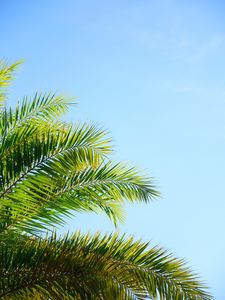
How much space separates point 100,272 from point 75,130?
2.17 meters

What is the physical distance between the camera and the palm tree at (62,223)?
5.61 m

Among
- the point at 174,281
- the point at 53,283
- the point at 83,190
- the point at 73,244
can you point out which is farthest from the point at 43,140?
the point at 174,281

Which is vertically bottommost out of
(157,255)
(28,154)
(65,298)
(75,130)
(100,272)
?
(65,298)

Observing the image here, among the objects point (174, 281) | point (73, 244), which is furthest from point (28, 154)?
point (174, 281)

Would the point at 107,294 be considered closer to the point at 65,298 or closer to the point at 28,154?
the point at 65,298

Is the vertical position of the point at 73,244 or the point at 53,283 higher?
the point at 73,244

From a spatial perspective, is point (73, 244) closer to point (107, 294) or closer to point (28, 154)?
point (107, 294)

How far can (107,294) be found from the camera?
5484 mm

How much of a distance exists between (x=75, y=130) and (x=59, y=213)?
122 cm

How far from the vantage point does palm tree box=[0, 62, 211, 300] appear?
561cm

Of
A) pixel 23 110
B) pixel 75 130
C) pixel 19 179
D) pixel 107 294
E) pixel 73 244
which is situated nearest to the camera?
pixel 107 294

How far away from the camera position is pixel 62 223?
20.9ft

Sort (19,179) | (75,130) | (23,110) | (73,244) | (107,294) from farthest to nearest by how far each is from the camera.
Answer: (23,110) → (75,130) → (19,179) → (73,244) → (107,294)

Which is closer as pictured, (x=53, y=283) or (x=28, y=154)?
(x=53, y=283)
